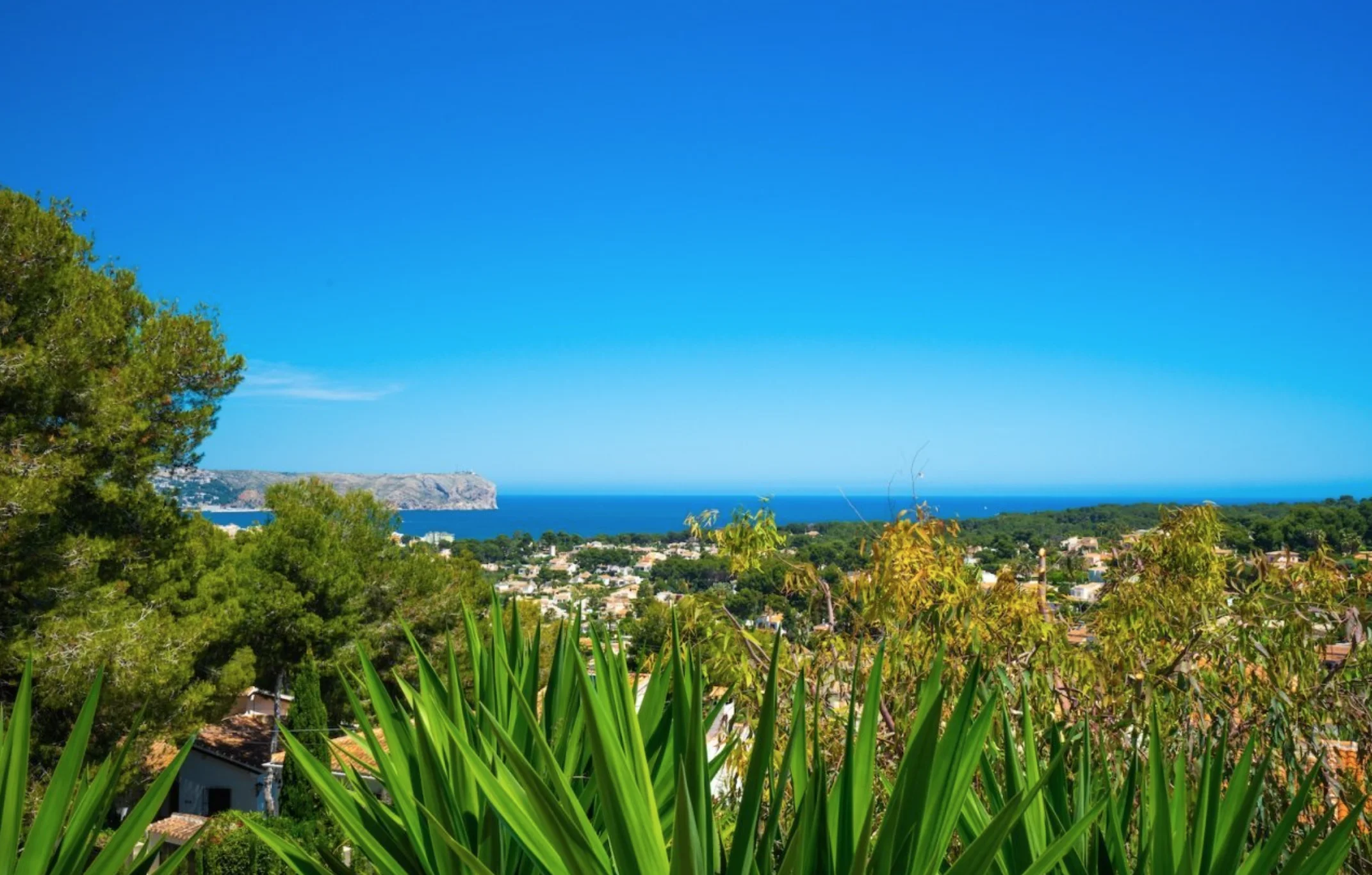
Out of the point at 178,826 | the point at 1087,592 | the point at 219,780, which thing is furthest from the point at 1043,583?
the point at 219,780

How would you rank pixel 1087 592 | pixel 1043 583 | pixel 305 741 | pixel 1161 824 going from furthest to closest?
pixel 305 741 < pixel 1087 592 < pixel 1043 583 < pixel 1161 824

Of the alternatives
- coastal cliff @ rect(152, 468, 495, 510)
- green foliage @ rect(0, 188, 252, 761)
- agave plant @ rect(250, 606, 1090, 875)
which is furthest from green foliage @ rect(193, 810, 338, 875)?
coastal cliff @ rect(152, 468, 495, 510)

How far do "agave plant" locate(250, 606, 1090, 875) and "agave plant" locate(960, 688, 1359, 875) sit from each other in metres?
0.12

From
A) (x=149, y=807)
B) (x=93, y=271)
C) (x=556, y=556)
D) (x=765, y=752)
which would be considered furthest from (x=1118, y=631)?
(x=556, y=556)

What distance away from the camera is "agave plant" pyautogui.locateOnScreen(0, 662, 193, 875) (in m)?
1.54

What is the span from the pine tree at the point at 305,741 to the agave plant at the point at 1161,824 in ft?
31.6

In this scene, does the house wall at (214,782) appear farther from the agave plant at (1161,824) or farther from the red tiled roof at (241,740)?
the agave plant at (1161,824)

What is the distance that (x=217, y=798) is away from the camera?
14797 millimetres

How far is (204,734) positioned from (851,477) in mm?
15469

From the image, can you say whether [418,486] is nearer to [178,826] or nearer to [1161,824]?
[178,826]

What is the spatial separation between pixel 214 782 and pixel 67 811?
616 inches

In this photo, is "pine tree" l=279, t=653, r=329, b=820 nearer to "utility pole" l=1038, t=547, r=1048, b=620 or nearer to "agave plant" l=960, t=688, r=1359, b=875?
"utility pole" l=1038, t=547, r=1048, b=620

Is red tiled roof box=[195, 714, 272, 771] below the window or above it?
above

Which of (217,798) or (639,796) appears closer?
(639,796)
